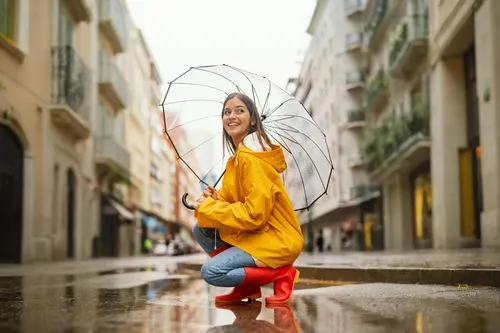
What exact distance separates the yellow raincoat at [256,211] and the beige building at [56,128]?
12.9 metres

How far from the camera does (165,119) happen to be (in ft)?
17.9

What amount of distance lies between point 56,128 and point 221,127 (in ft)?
58.0

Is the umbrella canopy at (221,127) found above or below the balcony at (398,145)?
below

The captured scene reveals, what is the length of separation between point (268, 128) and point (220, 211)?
1.03 m

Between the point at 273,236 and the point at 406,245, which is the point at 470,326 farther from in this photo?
the point at 406,245

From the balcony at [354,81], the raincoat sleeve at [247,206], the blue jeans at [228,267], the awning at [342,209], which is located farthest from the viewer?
the balcony at [354,81]

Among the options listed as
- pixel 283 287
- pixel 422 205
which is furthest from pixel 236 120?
pixel 422 205

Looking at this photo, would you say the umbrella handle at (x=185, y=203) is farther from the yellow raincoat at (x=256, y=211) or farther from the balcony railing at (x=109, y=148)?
the balcony railing at (x=109, y=148)

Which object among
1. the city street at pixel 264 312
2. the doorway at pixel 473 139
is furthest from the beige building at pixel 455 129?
the city street at pixel 264 312

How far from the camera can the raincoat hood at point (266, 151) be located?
189 inches

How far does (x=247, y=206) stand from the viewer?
4.66 m

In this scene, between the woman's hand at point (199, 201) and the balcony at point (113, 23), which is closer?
the woman's hand at point (199, 201)

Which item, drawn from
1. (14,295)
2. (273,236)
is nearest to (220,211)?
(273,236)

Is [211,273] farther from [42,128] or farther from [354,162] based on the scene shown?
[354,162]
